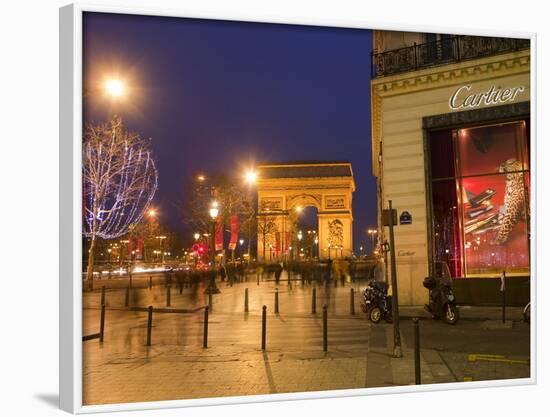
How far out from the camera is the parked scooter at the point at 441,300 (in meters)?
10.8

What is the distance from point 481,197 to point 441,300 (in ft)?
8.36

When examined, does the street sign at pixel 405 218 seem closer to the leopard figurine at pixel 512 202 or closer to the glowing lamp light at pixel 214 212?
the leopard figurine at pixel 512 202

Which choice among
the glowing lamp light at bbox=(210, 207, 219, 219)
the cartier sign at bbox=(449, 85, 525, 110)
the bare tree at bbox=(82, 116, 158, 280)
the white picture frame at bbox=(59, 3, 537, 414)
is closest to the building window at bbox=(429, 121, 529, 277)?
the cartier sign at bbox=(449, 85, 525, 110)

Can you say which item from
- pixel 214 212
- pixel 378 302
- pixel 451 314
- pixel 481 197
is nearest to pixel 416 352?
pixel 451 314

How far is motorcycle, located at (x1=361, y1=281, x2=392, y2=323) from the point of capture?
444 inches

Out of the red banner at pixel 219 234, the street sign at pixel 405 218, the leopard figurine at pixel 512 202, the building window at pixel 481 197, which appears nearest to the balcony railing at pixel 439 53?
the building window at pixel 481 197

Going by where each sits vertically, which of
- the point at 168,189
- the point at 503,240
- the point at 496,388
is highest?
the point at 168,189

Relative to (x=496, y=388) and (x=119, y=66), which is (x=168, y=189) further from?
(x=496, y=388)

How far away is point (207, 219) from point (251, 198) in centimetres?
357

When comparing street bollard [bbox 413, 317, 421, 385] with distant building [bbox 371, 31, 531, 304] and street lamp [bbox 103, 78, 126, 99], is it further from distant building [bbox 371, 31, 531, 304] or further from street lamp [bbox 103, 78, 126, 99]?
street lamp [bbox 103, 78, 126, 99]

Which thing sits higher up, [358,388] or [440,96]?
[440,96]

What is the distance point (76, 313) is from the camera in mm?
6078

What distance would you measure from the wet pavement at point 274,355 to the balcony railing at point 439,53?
4.84 metres

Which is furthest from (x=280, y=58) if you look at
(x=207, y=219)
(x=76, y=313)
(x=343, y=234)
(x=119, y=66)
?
(x=207, y=219)
